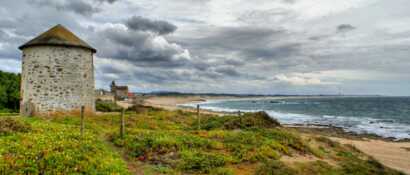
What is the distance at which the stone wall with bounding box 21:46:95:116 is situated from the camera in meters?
18.9

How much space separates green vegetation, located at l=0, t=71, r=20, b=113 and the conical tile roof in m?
14.7

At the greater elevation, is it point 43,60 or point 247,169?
point 43,60

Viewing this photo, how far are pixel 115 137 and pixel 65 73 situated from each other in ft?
30.2

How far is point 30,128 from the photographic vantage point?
11984 millimetres

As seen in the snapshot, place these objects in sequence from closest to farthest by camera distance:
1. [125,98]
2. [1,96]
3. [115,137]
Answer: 1. [115,137]
2. [1,96]
3. [125,98]

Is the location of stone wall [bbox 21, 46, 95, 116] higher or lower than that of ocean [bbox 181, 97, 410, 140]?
higher

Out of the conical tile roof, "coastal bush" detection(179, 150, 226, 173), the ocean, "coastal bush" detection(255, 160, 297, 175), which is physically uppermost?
the conical tile roof

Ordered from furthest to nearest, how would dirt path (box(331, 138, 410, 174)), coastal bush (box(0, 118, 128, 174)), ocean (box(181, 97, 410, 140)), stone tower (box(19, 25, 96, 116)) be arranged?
ocean (box(181, 97, 410, 140)) → stone tower (box(19, 25, 96, 116)) → dirt path (box(331, 138, 410, 174)) → coastal bush (box(0, 118, 128, 174))

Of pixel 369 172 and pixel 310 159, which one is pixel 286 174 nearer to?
pixel 310 159

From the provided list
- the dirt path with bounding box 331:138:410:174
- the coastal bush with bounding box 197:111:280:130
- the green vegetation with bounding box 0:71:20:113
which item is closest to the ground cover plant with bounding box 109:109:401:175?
the coastal bush with bounding box 197:111:280:130

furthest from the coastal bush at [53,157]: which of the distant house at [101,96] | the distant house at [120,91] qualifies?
the distant house at [120,91]

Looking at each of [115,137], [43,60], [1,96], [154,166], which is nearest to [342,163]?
[154,166]

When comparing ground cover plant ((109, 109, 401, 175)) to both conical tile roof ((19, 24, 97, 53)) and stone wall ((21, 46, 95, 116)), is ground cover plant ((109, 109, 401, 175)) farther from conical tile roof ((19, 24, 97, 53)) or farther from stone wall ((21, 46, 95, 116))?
conical tile roof ((19, 24, 97, 53))

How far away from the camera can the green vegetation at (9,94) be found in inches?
1224
